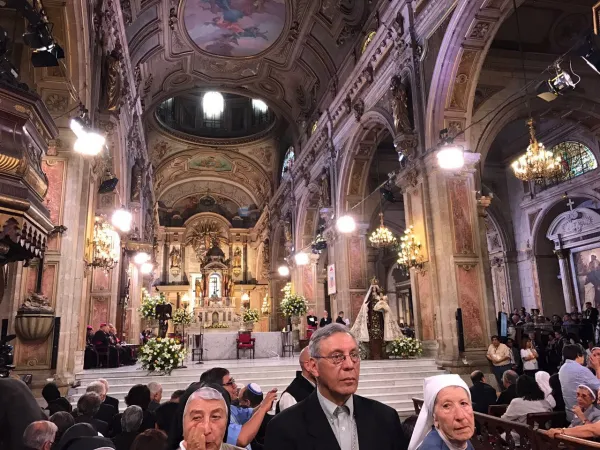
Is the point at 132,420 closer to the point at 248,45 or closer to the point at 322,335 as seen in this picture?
the point at 322,335

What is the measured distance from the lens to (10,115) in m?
4.29

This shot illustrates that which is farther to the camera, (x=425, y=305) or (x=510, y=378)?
(x=425, y=305)

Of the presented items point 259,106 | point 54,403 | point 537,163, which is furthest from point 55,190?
point 259,106

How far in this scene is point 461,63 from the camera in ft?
34.6

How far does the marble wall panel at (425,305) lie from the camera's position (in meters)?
10.8

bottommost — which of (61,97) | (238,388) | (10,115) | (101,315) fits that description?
(238,388)

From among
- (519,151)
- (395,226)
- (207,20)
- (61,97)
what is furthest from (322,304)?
(61,97)

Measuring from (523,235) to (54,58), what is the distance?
58.0 feet

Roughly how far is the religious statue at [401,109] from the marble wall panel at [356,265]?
5262mm

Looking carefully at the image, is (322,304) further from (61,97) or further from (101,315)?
(61,97)

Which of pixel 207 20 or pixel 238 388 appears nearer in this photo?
pixel 238 388

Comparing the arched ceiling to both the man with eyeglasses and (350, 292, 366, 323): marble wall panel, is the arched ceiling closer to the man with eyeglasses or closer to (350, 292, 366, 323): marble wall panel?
(350, 292, 366, 323): marble wall panel

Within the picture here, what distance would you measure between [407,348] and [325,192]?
7778 mm

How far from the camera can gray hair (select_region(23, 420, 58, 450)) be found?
2.60m
